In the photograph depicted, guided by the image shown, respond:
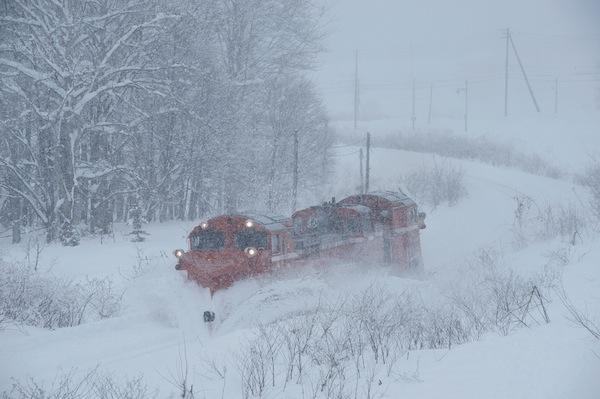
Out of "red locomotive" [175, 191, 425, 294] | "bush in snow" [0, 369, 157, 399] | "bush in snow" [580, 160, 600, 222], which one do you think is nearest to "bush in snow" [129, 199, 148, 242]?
"red locomotive" [175, 191, 425, 294]

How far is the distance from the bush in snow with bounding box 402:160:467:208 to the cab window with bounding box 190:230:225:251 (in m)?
21.8

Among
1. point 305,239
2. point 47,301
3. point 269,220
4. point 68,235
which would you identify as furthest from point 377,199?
point 47,301

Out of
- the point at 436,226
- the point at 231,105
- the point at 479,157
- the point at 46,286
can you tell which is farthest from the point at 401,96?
the point at 46,286

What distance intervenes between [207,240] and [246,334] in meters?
3.54

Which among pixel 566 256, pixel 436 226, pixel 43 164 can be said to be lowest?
pixel 436 226

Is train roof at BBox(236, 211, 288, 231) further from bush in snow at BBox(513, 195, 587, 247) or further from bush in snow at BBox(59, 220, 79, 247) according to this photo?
bush in snow at BBox(513, 195, 587, 247)

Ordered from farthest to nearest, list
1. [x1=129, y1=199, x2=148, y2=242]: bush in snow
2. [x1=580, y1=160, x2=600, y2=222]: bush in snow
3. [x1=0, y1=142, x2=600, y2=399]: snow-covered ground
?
1. [x1=580, y1=160, x2=600, y2=222]: bush in snow
2. [x1=129, y1=199, x2=148, y2=242]: bush in snow
3. [x1=0, y1=142, x2=600, y2=399]: snow-covered ground

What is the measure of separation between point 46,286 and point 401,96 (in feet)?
265

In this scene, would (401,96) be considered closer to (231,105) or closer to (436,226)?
(436,226)

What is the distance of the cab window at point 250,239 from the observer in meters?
10.7

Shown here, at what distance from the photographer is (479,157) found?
41531mm

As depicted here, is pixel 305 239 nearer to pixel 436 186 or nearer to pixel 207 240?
pixel 207 240

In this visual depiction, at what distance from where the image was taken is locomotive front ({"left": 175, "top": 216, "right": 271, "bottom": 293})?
972cm

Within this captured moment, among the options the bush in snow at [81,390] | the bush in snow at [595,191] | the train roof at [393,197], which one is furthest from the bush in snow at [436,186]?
the bush in snow at [81,390]
